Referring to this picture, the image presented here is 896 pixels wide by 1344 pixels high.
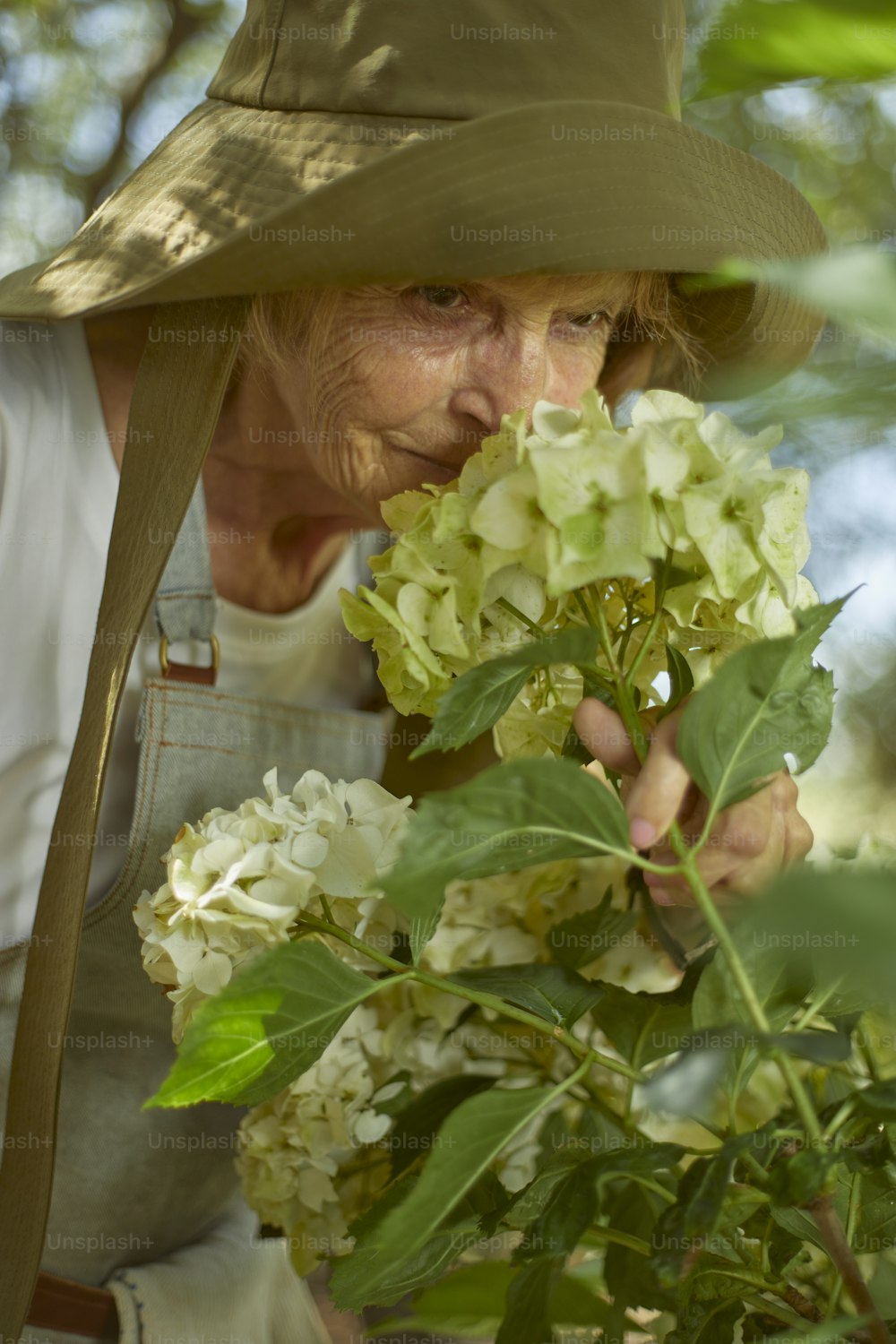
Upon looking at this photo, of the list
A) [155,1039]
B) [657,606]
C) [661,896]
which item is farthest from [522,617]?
[155,1039]

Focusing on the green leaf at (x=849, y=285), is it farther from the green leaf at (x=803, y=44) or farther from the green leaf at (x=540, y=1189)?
the green leaf at (x=540, y=1189)

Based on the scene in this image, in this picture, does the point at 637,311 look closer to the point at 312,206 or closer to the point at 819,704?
the point at 312,206

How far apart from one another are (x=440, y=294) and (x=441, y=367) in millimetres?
55

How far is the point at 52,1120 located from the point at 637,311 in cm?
77

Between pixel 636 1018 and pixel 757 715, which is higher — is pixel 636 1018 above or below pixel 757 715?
below

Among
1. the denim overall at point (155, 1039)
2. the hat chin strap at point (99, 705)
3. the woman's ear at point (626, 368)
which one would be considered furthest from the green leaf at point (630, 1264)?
the woman's ear at point (626, 368)

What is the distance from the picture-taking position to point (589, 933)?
65cm

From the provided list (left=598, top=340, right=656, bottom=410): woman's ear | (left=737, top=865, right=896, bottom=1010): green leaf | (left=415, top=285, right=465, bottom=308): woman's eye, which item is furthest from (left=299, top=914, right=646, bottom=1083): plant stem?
(left=598, top=340, right=656, bottom=410): woman's ear

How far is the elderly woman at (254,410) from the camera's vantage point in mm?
716

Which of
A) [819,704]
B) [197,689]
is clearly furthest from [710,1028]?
[197,689]

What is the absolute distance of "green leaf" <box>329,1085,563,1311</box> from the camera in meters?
0.43

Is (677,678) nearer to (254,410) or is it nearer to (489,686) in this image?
(489,686)

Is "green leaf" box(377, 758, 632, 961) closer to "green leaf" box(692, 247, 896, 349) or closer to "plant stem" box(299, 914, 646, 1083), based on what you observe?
"plant stem" box(299, 914, 646, 1083)

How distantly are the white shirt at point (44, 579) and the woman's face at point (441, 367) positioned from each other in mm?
278
